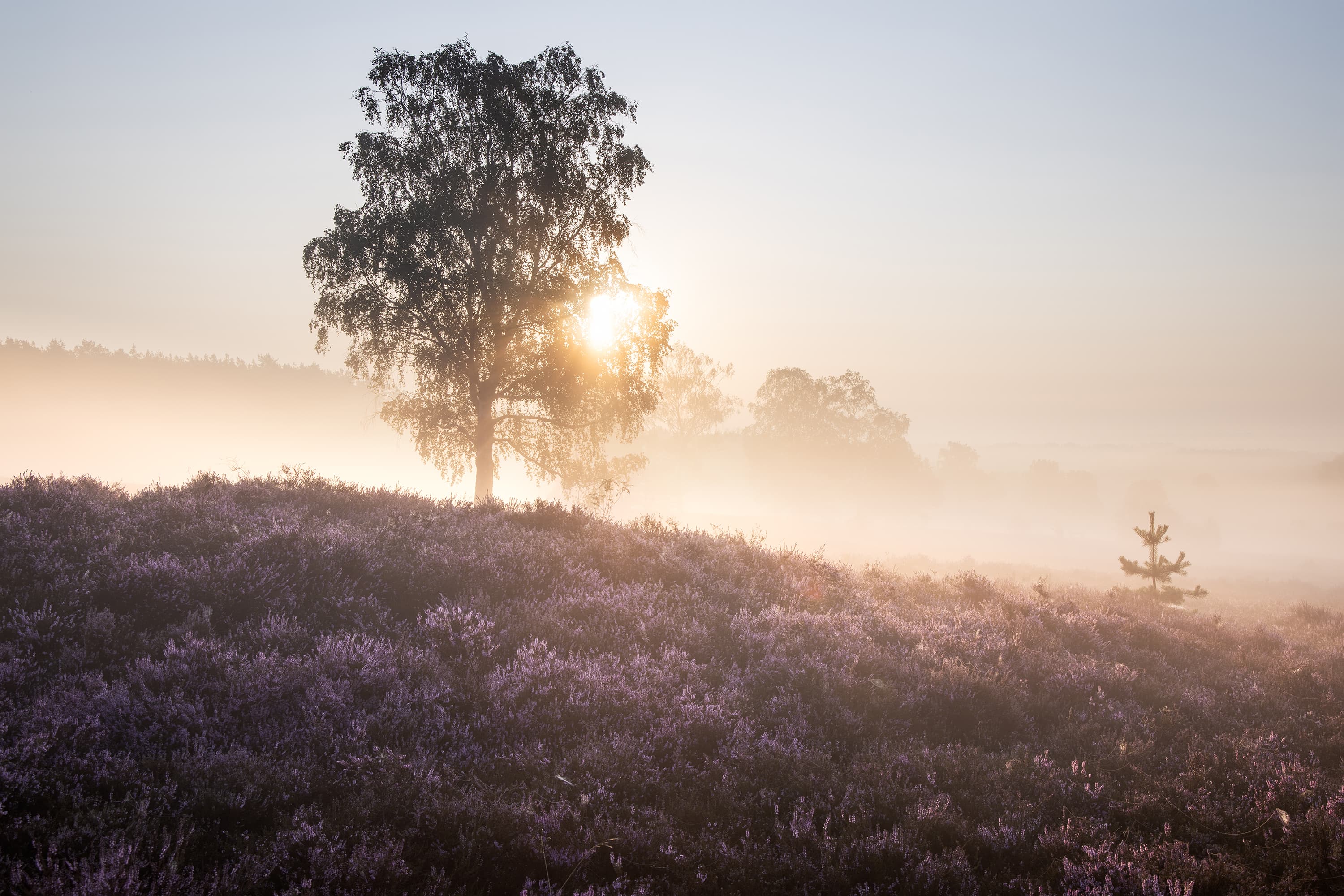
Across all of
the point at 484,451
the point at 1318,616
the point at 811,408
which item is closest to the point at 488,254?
the point at 484,451

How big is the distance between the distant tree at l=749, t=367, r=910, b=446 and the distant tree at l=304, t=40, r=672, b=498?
4064 cm

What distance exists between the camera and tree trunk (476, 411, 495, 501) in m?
16.7

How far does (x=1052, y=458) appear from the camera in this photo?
115250 millimetres

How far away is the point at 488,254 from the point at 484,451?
209 inches

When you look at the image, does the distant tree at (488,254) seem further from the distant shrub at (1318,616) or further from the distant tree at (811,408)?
the distant tree at (811,408)

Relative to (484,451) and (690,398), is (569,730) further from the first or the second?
(690,398)

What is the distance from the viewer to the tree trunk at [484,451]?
16688 millimetres

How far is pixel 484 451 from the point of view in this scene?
1670 centimetres

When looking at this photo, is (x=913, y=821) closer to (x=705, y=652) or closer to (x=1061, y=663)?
(x=705, y=652)

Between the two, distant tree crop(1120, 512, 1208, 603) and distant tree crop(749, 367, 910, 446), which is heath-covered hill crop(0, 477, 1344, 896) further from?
distant tree crop(749, 367, 910, 446)

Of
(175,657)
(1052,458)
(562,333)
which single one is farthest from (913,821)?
(1052,458)

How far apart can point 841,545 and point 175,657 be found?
4412 cm

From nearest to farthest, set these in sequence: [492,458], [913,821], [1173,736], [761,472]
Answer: [913,821] < [1173,736] < [492,458] < [761,472]

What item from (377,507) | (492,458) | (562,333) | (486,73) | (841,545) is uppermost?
(486,73)
